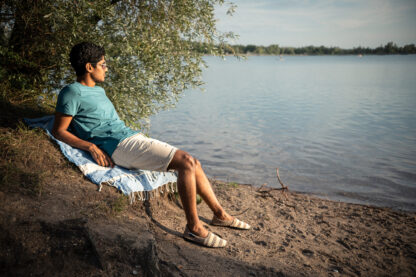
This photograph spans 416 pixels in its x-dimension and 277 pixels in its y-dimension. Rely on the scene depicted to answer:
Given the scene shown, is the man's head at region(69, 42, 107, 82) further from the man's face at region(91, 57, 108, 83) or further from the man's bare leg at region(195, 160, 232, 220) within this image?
the man's bare leg at region(195, 160, 232, 220)

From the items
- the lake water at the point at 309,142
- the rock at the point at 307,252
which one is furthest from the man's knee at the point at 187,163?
the lake water at the point at 309,142

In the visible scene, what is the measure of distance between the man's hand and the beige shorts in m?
0.10

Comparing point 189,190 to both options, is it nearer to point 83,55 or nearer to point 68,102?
point 68,102

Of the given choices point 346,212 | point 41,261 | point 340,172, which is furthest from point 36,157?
point 340,172

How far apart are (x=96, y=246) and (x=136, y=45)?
15.3 ft

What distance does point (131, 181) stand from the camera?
14.0ft

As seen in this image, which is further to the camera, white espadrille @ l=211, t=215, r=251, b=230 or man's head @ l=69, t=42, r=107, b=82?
white espadrille @ l=211, t=215, r=251, b=230

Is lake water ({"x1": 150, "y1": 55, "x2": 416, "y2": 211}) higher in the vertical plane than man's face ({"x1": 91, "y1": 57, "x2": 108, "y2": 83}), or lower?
lower

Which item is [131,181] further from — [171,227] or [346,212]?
[346,212]

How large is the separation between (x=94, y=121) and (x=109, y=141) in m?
0.38

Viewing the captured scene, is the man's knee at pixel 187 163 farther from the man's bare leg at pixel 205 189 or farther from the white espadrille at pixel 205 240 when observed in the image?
the white espadrille at pixel 205 240

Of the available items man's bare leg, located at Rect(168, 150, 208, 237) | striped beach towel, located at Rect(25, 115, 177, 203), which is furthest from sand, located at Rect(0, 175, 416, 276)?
man's bare leg, located at Rect(168, 150, 208, 237)

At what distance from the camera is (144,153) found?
410 centimetres

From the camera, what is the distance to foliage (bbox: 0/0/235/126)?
626 cm
